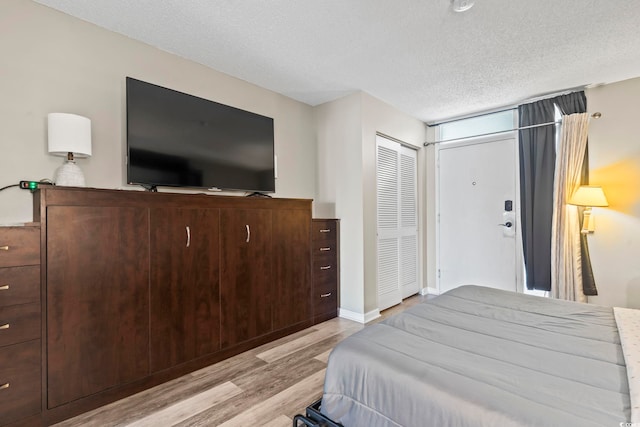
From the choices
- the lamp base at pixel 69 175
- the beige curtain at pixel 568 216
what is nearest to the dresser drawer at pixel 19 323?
the lamp base at pixel 69 175

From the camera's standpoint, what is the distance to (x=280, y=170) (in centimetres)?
345

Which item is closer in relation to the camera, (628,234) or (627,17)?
(627,17)

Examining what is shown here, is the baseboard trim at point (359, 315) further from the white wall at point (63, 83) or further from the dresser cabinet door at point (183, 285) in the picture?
the white wall at point (63, 83)

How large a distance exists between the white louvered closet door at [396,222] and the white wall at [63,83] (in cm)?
223

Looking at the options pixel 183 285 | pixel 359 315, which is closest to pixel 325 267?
pixel 359 315

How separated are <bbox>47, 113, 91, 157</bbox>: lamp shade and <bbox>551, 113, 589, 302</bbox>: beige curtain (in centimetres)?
444

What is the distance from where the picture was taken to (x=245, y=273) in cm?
268

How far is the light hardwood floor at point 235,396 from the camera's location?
1776mm

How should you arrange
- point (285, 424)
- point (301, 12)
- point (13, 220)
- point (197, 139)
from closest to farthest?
point (285, 424)
point (13, 220)
point (301, 12)
point (197, 139)

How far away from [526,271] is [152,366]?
4025 mm

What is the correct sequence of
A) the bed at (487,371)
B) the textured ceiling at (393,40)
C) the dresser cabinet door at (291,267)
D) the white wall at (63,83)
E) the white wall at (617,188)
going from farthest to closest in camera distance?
1. the white wall at (617,188)
2. the dresser cabinet door at (291,267)
3. the textured ceiling at (393,40)
4. the white wall at (63,83)
5. the bed at (487,371)

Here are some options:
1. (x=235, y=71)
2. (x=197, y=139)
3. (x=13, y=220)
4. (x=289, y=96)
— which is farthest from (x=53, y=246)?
(x=289, y=96)

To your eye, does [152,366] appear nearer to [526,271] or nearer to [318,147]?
[318,147]

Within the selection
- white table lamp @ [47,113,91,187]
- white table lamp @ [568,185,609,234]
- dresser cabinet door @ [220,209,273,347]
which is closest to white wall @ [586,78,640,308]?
white table lamp @ [568,185,609,234]
